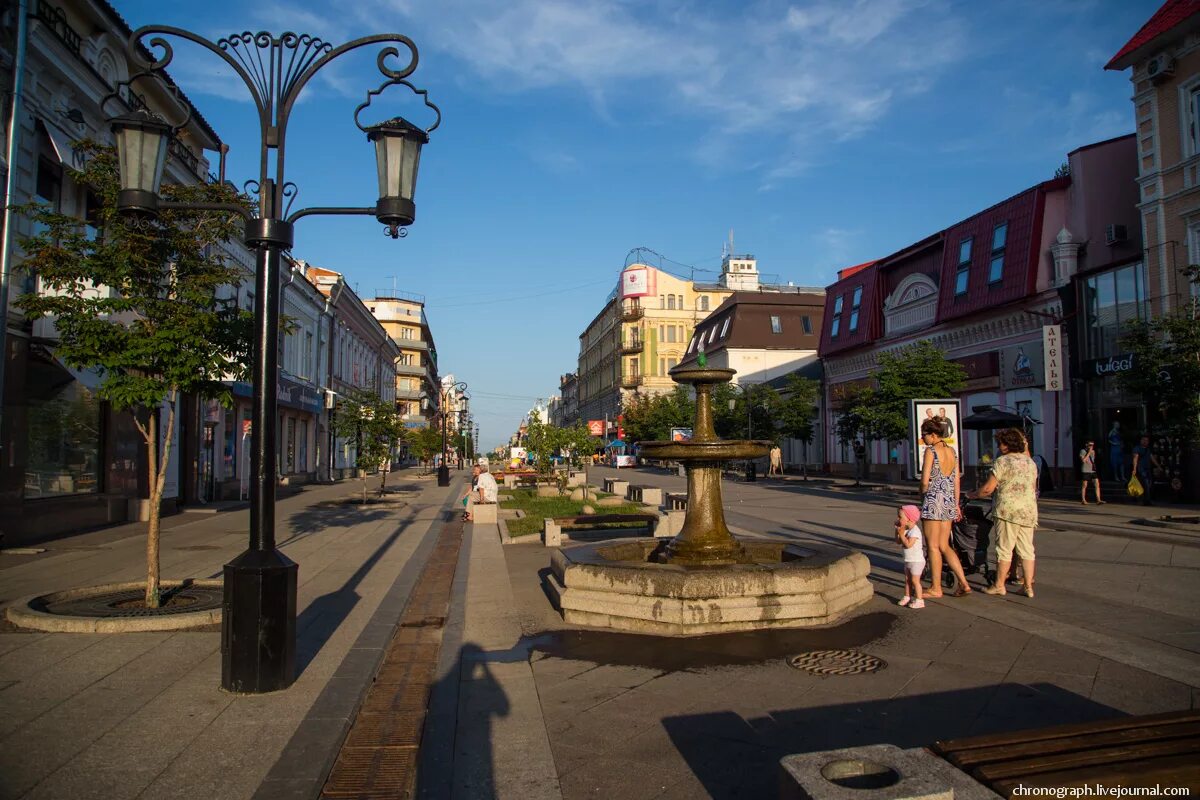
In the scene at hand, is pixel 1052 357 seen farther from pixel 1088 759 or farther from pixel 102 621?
pixel 102 621

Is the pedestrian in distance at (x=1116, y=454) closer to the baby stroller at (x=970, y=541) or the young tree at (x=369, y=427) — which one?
the baby stroller at (x=970, y=541)

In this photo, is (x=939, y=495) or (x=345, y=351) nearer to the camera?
(x=939, y=495)

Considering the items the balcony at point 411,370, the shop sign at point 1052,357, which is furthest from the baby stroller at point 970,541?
the balcony at point 411,370

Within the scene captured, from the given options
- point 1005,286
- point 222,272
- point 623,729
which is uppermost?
point 1005,286

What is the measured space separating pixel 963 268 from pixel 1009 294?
3837mm

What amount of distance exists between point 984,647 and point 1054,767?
11.5 ft

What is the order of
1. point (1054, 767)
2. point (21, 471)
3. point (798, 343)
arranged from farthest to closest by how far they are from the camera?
point (798, 343), point (21, 471), point (1054, 767)

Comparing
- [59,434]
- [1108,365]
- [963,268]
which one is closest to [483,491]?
[59,434]

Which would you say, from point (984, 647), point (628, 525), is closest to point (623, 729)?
point (984, 647)

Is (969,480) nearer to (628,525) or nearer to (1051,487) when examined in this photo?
A: (1051,487)

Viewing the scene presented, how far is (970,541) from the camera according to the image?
9.10m

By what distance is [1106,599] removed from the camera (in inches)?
331

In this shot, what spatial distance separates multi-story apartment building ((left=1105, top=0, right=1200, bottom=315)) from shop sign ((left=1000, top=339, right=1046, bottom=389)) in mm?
5888

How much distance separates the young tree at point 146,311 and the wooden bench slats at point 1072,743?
7.16 metres
